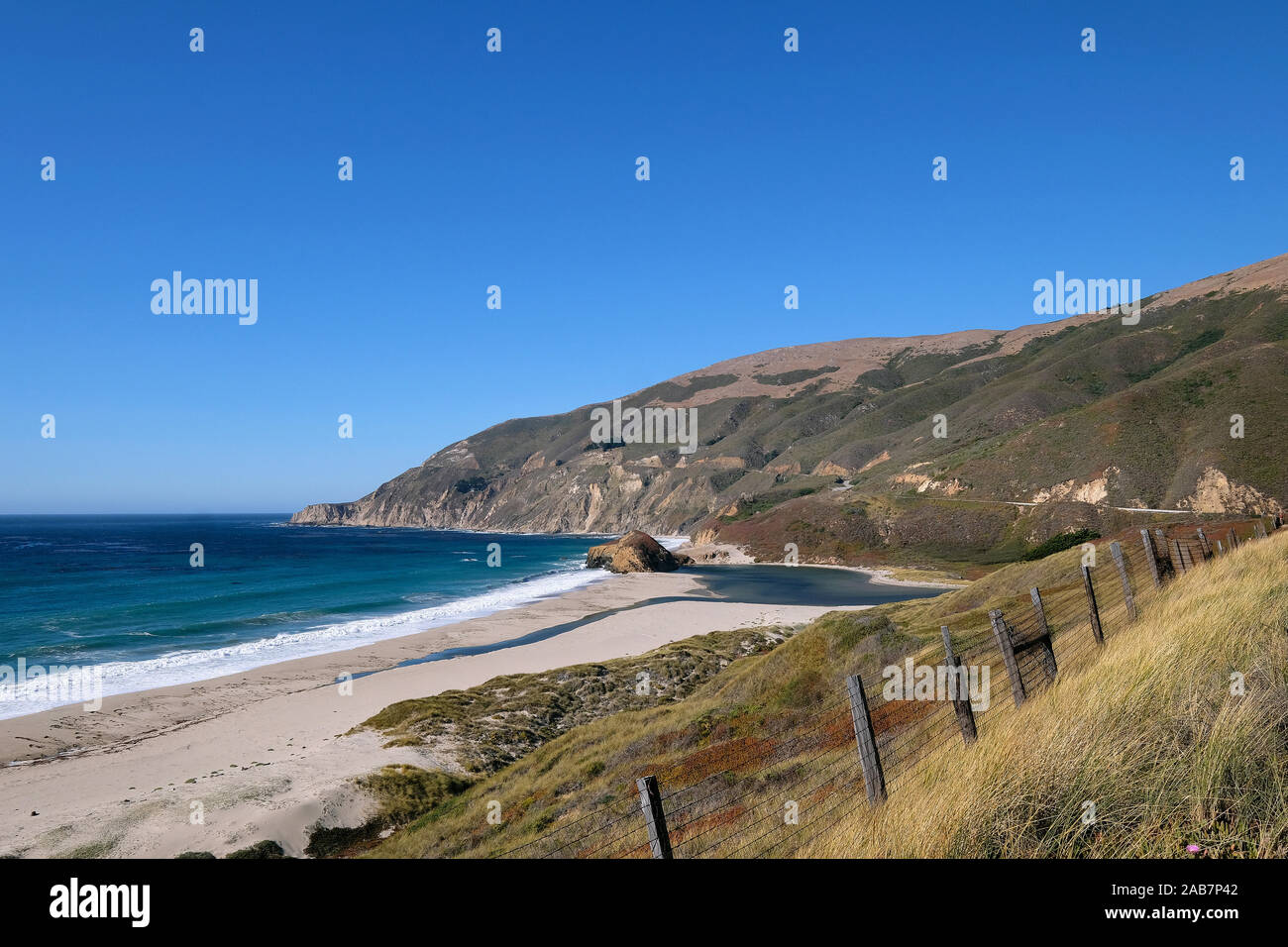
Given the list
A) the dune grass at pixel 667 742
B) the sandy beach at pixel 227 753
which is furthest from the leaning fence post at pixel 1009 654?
the sandy beach at pixel 227 753

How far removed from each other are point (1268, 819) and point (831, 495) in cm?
10044

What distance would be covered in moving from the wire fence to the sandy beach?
8.30 metres

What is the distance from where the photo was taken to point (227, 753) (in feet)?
68.5

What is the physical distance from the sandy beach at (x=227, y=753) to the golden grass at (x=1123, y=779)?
563 inches

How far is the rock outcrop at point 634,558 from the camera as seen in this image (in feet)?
268

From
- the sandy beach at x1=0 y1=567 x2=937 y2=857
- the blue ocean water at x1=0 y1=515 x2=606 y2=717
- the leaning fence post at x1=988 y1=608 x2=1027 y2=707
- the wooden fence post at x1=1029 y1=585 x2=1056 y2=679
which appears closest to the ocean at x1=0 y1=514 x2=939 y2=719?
the blue ocean water at x1=0 y1=515 x2=606 y2=717

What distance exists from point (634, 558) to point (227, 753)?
62021 mm

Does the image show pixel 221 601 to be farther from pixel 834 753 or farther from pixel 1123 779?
pixel 1123 779

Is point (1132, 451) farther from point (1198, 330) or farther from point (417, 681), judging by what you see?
point (417, 681)

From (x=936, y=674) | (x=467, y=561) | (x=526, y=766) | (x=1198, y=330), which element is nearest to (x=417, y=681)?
(x=526, y=766)

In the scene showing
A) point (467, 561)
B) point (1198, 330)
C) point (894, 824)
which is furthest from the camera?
point (1198, 330)

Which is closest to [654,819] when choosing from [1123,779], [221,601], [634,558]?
[1123,779]

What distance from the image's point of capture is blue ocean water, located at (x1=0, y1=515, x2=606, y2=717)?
35406 mm
